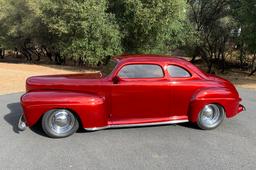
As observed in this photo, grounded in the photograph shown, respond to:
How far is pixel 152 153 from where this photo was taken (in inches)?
187

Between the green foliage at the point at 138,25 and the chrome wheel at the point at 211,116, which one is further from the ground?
the green foliage at the point at 138,25

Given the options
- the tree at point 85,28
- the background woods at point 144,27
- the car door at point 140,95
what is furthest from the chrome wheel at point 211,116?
the tree at point 85,28

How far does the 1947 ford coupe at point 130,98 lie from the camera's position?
529 centimetres

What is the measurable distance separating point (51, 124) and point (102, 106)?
103 cm

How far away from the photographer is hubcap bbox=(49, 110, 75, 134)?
5.34m

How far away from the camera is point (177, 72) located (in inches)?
229

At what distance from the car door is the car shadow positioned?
5.15 ft

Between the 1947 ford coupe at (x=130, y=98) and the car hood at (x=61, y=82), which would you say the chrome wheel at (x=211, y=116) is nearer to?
the 1947 ford coupe at (x=130, y=98)

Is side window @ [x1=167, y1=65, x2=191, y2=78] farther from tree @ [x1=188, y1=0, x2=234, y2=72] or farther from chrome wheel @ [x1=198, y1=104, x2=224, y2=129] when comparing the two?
tree @ [x1=188, y1=0, x2=234, y2=72]

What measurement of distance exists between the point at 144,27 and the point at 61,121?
10.9m

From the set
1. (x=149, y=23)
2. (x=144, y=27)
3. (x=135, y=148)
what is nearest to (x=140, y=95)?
(x=135, y=148)

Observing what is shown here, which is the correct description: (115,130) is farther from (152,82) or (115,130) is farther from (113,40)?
(113,40)

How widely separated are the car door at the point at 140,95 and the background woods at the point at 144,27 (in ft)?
31.3

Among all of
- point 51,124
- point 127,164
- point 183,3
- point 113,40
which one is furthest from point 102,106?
point 183,3
